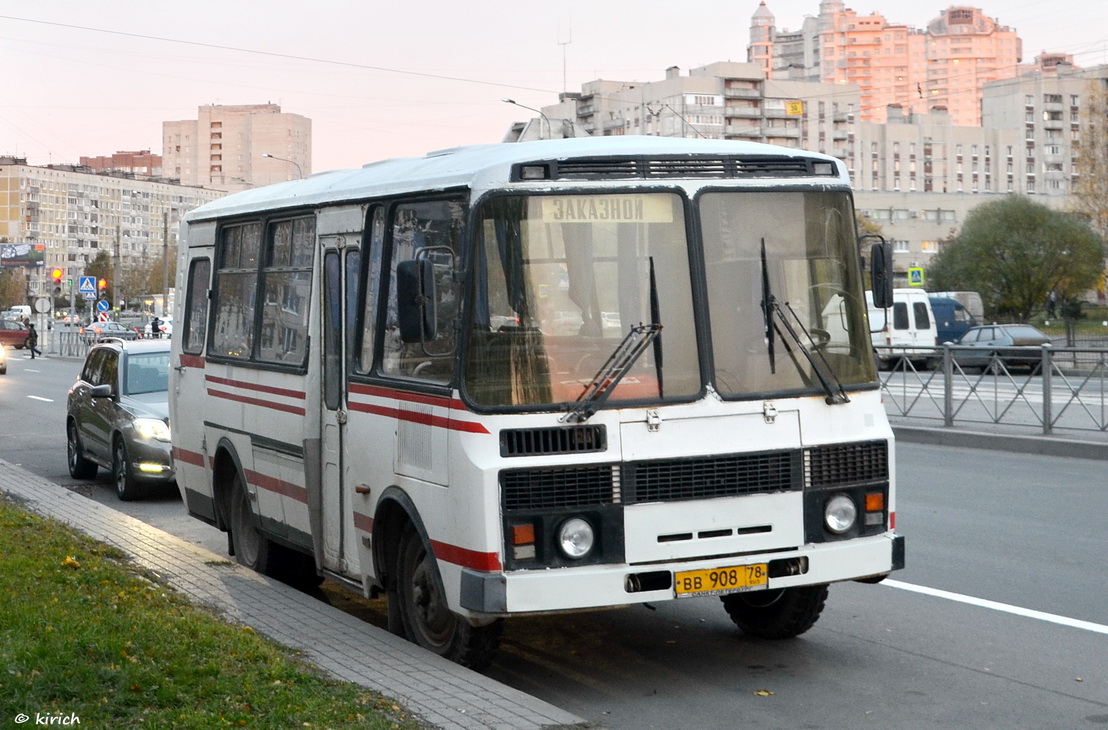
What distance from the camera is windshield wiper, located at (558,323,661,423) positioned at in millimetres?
6469

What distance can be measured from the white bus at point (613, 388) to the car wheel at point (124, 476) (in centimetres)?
802

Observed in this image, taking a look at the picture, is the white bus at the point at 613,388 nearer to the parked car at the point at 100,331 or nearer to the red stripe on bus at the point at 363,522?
the red stripe on bus at the point at 363,522

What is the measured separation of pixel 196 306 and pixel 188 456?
115cm

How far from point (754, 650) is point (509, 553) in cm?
191

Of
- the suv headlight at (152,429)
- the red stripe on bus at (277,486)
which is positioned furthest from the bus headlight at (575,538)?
the suv headlight at (152,429)

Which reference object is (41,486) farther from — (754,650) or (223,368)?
(754,650)

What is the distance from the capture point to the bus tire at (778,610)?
7.62 metres

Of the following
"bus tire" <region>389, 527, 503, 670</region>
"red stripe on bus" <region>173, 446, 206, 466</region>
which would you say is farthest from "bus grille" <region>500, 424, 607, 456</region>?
"red stripe on bus" <region>173, 446, 206, 466</region>

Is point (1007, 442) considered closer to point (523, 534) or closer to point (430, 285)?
point (523, 534)

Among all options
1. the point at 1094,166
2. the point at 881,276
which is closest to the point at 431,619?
the point at 881,276

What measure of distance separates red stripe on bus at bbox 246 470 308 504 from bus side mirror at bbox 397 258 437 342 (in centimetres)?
228

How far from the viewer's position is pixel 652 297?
265 inches

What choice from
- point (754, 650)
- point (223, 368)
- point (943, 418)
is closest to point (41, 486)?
point (223, 368)

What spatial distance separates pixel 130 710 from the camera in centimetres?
558
